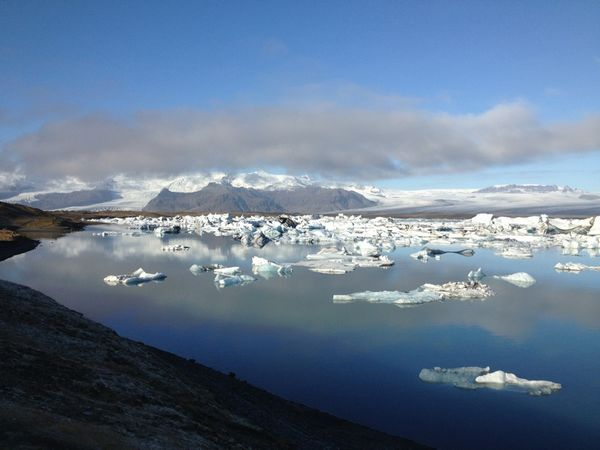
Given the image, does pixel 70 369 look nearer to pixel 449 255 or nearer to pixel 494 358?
pixel 494 358

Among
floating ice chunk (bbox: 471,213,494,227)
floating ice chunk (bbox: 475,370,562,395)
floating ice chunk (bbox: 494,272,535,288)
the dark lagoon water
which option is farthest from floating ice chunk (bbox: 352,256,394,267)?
floating ice chunk (bbox: 471,213,494,227)

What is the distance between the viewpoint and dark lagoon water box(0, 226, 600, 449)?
10.8 meters

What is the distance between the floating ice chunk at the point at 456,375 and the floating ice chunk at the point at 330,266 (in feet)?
55.1

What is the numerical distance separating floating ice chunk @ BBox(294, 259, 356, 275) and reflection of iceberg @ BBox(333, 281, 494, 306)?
6899mm

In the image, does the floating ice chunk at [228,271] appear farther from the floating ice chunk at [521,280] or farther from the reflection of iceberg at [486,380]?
the reflection of iceberg at [486,380]

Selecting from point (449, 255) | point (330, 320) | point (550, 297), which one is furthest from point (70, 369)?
point (449, 255)

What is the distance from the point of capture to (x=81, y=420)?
19.5 feet

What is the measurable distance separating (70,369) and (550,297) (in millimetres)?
22818

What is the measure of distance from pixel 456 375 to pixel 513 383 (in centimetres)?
140

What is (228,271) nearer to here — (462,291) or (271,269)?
(271,269)

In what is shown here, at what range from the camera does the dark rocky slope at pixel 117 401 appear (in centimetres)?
567

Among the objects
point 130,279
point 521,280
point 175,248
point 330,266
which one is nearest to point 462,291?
point 521,280

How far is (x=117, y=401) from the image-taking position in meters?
7.34

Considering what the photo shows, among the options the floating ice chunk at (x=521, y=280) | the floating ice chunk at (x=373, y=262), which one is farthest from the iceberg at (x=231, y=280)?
the floating ice chunk at (x=521, y=280)
